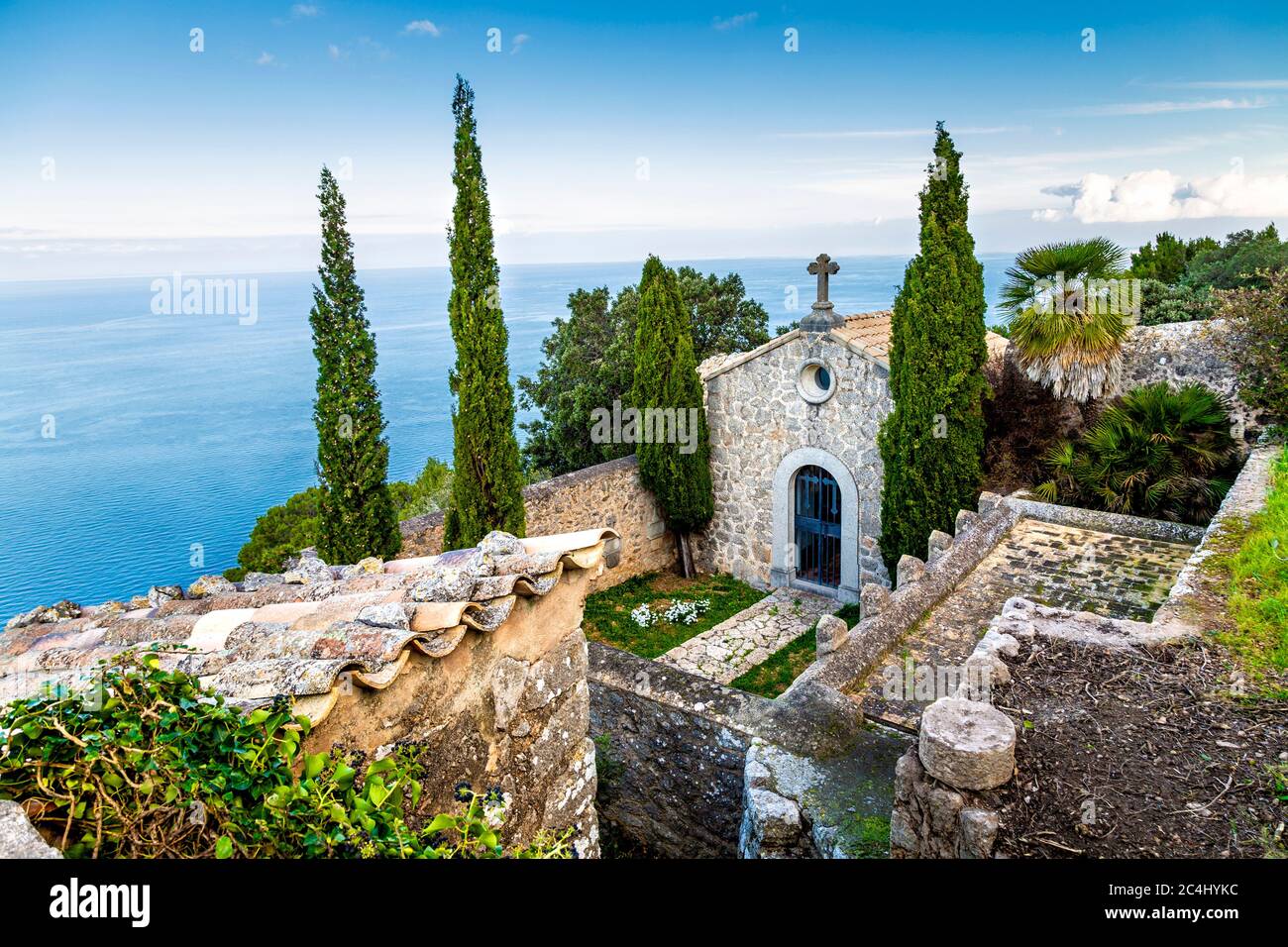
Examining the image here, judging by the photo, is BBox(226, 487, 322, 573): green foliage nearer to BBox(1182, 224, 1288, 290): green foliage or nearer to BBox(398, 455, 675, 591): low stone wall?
BBox(398, 455, 675, 591): low stone wall

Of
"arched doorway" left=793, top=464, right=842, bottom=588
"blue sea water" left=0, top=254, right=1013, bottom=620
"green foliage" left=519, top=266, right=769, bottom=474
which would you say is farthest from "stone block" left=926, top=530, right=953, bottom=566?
"green foliage" left=519, top=266, right=769, bottom=474

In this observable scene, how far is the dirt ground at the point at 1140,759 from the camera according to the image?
10.8ft

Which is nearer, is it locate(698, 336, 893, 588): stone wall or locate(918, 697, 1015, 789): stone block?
locate(918, 697, 1015, 789): stone block

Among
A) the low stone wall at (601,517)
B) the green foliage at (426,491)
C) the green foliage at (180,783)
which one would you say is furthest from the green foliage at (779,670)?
the green foliage at (426,491)

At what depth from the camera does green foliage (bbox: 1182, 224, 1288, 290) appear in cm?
1622

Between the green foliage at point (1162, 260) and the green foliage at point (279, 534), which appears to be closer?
the green foliage at point (279, 534)

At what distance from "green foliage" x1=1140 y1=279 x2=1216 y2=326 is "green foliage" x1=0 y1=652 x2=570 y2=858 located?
53.4 feet

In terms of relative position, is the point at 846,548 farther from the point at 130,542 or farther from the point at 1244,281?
the point at 130,542

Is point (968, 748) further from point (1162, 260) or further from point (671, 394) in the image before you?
point (1162, 260)

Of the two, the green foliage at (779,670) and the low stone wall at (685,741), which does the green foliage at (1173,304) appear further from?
the low stone wall at (685,741)

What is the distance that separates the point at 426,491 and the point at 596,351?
6.96m

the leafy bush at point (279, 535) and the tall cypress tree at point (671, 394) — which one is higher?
the tall cypress tree at point (671, 394)

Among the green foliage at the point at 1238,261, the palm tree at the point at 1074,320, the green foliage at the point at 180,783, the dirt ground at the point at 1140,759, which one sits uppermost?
the green foliage at the point at 1238,261

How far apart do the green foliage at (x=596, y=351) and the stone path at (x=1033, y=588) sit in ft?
33.4
